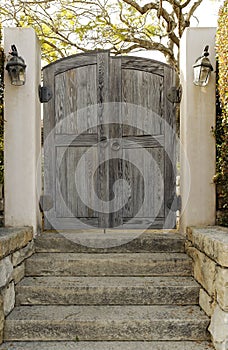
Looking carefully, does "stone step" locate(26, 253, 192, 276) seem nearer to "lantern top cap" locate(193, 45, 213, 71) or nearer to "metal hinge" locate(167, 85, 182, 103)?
"metal hinge" locate(167, 85, 182, 103)

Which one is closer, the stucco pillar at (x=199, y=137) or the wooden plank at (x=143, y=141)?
the stucco pillar at (x=199, y=137)

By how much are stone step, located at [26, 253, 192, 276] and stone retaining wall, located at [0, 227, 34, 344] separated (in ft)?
0.44

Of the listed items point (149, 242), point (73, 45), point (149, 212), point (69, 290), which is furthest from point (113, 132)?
point (73, 45)

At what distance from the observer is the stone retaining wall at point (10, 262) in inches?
93.9

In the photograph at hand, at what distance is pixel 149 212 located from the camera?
3.51 m

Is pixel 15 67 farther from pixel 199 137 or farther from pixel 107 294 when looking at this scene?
pixel 107 294

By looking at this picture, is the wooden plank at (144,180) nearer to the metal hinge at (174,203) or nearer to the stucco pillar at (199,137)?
the metal hinge at (174,203)

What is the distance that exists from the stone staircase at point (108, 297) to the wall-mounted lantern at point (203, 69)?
123 centimetres

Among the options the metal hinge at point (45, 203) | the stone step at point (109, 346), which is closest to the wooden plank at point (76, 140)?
the metal hinge at point (45, 203)

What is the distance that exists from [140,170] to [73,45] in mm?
3422

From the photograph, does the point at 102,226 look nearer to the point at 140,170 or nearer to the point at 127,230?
the point at 127,230

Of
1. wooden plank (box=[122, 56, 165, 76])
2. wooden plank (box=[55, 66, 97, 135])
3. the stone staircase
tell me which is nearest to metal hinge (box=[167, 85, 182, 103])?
wooden plank (box=[122, 56, 165, 76])

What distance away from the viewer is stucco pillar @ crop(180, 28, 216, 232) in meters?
3.17

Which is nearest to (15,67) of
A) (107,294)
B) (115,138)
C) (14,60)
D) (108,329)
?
(14,60)
